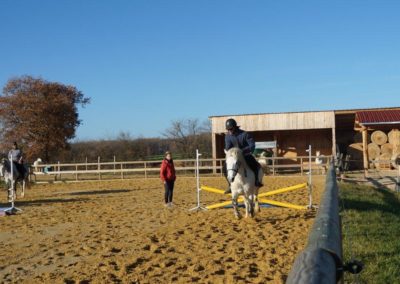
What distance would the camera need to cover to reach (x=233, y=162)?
899 cm

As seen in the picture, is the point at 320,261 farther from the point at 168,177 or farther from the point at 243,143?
the point at 168,177

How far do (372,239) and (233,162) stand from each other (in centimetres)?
310

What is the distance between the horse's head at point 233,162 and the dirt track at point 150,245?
3.88 feet

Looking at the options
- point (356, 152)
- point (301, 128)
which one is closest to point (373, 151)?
point (356, 152)

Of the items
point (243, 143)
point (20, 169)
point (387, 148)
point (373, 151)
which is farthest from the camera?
point (373, 151)

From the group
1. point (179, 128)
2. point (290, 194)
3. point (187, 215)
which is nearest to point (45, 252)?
point (187, 215)

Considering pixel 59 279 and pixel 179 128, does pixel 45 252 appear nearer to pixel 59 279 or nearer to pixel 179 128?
pixel 59 279

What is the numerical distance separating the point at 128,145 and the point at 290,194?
1267 inches

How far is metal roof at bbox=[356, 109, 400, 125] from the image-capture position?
83.5 ft

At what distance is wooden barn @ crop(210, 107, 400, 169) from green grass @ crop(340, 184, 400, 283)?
14.8m

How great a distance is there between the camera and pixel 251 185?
9.50 m

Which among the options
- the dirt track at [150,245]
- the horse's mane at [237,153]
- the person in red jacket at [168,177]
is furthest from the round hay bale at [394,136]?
the horse's mane at [237,153]

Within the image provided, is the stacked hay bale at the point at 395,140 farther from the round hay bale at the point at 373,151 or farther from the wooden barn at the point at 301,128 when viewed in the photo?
the round hay bale at the point at 373,151

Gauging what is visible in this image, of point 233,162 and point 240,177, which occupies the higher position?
point 233,162
